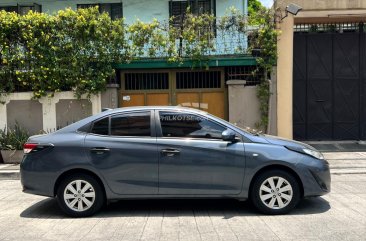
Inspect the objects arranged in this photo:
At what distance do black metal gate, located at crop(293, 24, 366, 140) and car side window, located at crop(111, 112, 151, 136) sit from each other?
8.34 m

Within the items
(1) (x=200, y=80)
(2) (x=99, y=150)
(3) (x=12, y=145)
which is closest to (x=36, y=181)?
(2) (x=99, y=150)

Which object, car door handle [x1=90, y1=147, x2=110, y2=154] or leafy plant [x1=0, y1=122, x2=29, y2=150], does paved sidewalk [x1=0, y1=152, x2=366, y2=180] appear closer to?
leafy plant [x1=0, y1=122, x2=29, y2=150]

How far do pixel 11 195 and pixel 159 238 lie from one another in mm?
4247

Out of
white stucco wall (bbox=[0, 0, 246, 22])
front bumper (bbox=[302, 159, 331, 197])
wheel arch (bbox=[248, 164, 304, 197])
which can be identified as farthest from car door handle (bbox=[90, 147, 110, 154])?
white stucco wall (bbox=[0, 0, 246, 22])

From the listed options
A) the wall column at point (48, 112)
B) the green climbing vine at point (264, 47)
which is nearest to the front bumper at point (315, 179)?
the green climbing vine at point (264, 47)

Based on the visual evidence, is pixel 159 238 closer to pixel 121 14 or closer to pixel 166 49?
pixel 166 49

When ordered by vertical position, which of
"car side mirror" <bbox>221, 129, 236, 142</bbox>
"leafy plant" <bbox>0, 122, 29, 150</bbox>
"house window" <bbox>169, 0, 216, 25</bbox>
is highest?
"house window" <bbox>169, 0, 216, 25</bbox>

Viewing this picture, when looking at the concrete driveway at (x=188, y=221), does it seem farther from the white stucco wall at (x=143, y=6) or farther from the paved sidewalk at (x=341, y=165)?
the white stucco wall at (x=143, y=6)

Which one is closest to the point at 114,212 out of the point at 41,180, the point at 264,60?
the point at 41,180

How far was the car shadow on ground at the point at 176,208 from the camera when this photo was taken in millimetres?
6867

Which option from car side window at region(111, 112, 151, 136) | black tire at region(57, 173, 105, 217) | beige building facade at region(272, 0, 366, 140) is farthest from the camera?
beige building facade at region(272, 0, 366, 140)

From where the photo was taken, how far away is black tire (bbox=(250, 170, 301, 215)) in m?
→ 6.60

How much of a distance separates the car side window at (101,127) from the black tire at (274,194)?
2.38 meters

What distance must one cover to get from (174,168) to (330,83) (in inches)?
355
